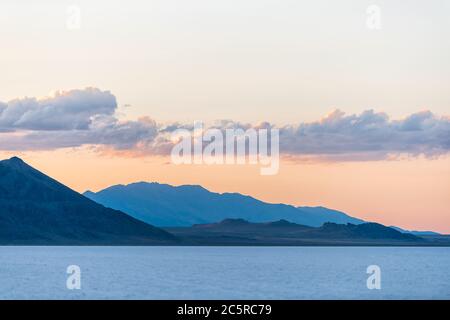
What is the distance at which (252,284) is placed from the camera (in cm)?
16550

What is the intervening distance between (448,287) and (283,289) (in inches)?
1330

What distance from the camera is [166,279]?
7111 inches
